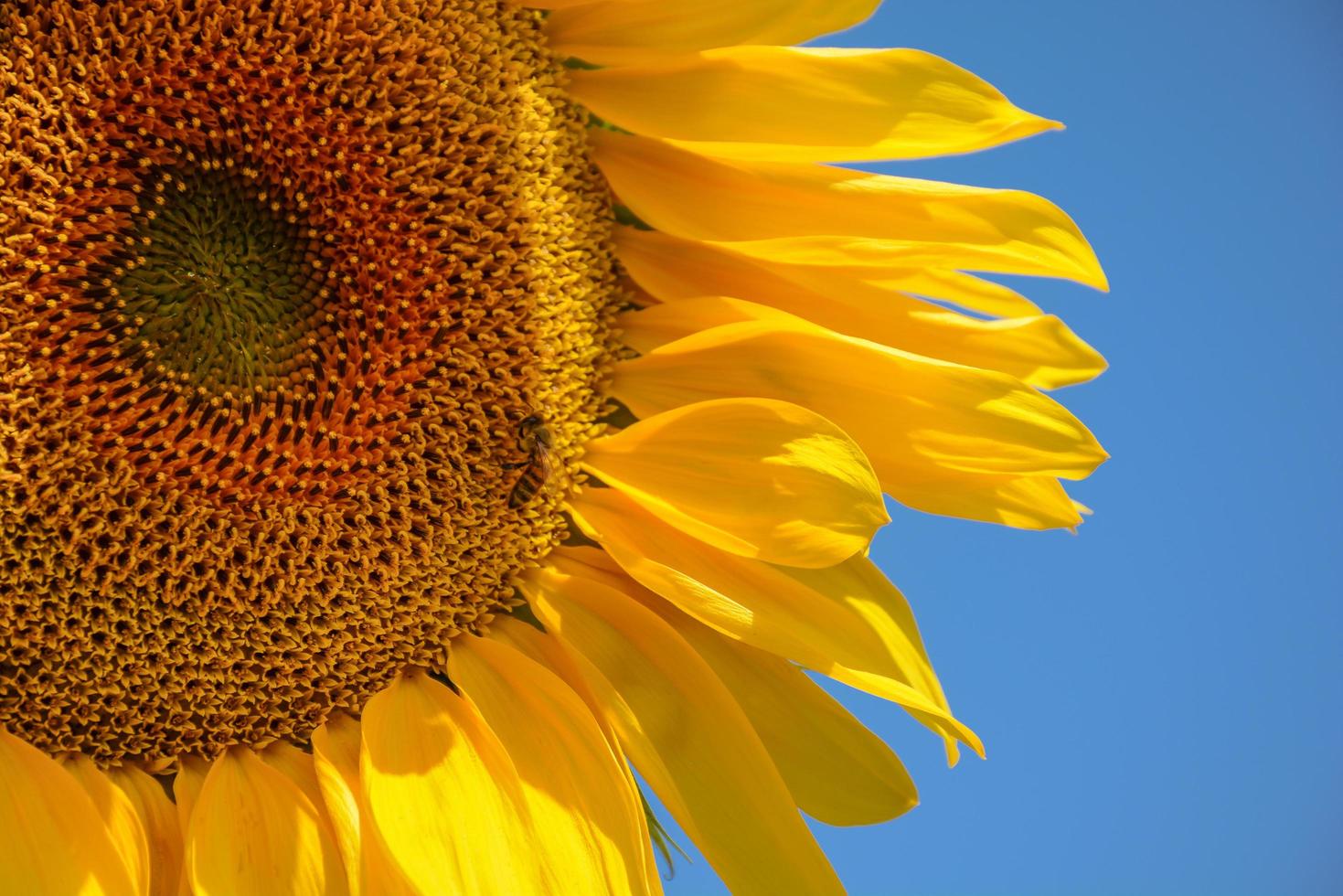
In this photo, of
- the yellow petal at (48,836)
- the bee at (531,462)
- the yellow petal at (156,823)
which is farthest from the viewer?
the bee at (531,462)

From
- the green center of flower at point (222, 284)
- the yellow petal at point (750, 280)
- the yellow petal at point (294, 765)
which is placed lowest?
the yellow petal at point (294, 765)

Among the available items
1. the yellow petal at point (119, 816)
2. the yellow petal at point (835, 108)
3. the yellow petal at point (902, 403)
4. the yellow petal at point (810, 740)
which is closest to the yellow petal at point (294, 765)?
the yellow petal at point (119, 816)

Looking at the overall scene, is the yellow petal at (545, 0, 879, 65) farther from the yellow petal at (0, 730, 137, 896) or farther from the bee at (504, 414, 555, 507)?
the yellow petal at (0, 730, 137, 896)

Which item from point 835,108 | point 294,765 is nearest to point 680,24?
point 835,108

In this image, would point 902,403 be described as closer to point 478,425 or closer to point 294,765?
point 478,425

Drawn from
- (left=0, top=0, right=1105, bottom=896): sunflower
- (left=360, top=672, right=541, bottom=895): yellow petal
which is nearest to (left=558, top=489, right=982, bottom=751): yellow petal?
(left=0, top=0, right=1105, bottom=896): sunflower

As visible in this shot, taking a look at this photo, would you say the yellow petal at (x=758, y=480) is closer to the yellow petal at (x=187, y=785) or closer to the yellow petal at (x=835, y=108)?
the yellow petal at (x=835, y=108)

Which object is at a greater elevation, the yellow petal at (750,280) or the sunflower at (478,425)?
the yellow petal at (750,280)

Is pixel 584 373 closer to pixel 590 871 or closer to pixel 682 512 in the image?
pixel 682 512
